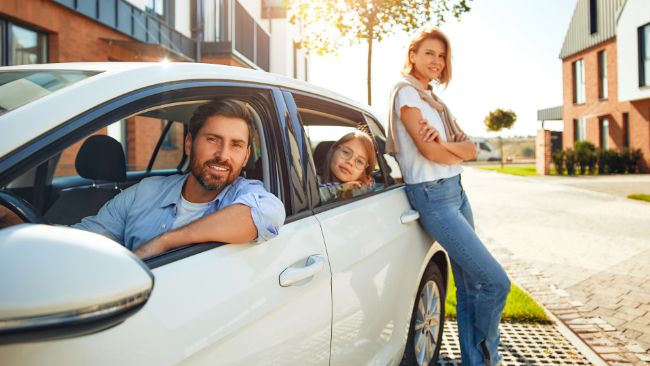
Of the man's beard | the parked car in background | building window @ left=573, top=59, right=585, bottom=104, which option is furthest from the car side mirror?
the parked car in background

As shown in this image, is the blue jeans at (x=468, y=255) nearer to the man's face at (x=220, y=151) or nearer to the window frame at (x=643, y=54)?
the man's face at (x=220, y=151)

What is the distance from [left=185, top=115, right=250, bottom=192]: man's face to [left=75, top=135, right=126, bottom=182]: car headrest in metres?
Result: 1.07

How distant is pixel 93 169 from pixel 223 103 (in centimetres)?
130

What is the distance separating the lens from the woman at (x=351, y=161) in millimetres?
3152

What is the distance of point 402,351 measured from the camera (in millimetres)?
2836

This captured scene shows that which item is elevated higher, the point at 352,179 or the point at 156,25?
the point at 156,25

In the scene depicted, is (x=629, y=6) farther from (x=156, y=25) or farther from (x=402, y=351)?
(x=402, y=351)

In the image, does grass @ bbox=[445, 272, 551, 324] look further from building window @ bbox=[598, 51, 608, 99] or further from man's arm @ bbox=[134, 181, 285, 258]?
building window @ bbox=[598, 51, 608, 99]

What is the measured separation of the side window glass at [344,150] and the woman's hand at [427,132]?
388 millimetres

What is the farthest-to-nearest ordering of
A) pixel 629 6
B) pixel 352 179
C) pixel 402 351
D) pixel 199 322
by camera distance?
pixel 629 6
pixel 352 179
pixel 402 351
pixel 199 322

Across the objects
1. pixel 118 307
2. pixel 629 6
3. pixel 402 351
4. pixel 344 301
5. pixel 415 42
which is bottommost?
pixel 402 351

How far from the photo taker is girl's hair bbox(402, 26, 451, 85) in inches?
128

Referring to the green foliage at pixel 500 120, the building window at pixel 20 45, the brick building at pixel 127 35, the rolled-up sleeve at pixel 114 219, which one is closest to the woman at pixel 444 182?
the rolled-up sleeve at pixel 114 219

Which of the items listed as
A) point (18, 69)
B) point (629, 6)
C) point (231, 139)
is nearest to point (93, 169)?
point (18, 69)
